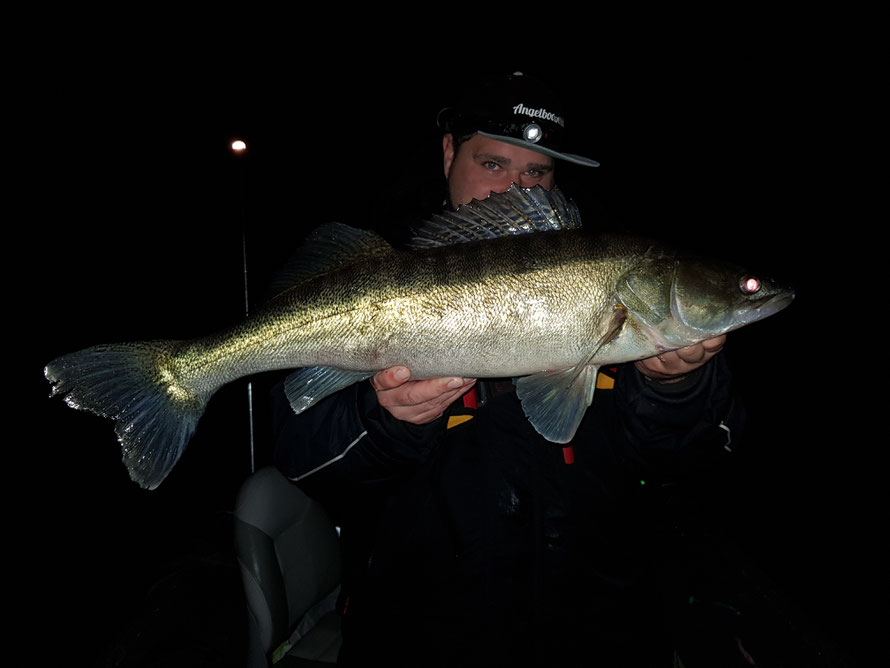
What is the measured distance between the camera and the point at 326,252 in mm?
1791

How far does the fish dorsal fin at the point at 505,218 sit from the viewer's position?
177 cm

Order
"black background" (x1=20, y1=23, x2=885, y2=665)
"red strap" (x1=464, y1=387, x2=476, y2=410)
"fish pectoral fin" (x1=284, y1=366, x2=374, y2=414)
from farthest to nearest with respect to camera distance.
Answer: "black background" (x1=20, y1=23, x2=885, y2=665), "red strap" (x1=464, y1=387, x2=476, y2=410), "fish pectoral fin" (x1=284, y1=366, x2=374, y2=414)

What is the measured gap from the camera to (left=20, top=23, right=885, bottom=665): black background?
5.52 m

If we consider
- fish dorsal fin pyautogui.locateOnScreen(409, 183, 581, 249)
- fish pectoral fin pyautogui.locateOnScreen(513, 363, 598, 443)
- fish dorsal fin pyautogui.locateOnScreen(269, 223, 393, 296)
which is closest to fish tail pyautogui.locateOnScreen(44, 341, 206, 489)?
fish dorsal fin pyautogui.locateOnScreen(269, 223, 393, 296)

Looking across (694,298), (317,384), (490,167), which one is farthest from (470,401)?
(490,167)

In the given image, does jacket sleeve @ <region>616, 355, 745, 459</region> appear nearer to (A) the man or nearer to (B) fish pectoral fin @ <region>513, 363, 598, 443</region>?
(A) the man

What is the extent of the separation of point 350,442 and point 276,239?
1914 centimetres

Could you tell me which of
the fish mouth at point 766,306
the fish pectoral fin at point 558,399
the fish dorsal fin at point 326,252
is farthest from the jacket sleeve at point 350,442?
the fish mouth at point 766,306

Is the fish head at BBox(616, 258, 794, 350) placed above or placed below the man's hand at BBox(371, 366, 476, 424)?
above

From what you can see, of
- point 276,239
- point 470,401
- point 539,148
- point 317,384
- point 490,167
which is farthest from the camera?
point 276,239

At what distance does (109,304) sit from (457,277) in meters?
12.1

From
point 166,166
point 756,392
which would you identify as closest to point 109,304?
point 166,166

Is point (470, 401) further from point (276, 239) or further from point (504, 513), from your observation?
point (276, 239)

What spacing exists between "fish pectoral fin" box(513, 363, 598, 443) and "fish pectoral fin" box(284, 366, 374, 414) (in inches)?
23.2
